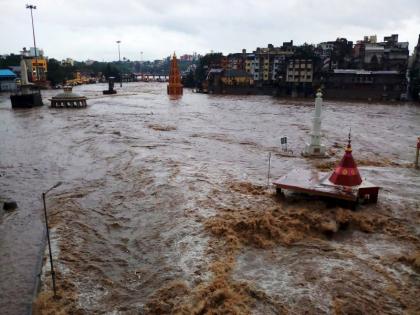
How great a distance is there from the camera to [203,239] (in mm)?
11039

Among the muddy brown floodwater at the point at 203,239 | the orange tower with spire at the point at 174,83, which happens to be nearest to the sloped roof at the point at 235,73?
the orange tower with spire at the point at 174,83

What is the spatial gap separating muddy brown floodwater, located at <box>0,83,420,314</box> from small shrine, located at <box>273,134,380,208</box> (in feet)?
1.54

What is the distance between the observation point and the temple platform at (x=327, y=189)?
12.7 meters

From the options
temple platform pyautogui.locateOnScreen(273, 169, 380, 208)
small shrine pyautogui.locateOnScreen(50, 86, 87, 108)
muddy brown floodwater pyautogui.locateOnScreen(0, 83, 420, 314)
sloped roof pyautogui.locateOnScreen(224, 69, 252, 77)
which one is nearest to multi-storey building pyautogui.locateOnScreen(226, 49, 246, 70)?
sloped roof pyautogui.locateOnScreen(224, 69, 252, 77)

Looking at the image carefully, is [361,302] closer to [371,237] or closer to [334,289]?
[334,289]

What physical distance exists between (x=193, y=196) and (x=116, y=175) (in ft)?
17.9

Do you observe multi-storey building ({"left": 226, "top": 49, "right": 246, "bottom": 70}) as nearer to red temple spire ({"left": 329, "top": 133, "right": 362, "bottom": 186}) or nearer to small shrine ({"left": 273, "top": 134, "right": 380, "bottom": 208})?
small shrine ({"left": 273, "top": 134, "right": 380, "bottom": 208})

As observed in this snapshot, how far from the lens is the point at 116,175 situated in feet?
61.1

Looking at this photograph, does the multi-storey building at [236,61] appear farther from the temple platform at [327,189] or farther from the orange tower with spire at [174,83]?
the temple platform at [327,189]

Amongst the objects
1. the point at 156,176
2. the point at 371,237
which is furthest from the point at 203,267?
the point at 156,176

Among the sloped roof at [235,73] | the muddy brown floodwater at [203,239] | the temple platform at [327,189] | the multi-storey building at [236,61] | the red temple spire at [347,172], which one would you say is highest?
the multi-storey building at [236,61]

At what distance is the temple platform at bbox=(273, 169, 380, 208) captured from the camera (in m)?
12.7

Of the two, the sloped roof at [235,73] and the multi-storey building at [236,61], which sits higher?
the multi-storey building at [236,61]

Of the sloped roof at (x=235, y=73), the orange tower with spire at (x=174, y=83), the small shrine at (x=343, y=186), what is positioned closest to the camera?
the small shrine at (x=343, y=186)
